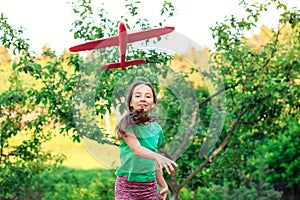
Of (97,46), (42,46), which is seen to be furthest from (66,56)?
(97,46)

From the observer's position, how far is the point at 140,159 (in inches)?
111

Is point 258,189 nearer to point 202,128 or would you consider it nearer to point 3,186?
point 202,128

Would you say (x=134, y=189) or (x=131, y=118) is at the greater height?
(x=131, y=118)

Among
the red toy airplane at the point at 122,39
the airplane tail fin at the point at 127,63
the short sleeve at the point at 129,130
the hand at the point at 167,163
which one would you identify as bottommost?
the hand at the point at 167,163

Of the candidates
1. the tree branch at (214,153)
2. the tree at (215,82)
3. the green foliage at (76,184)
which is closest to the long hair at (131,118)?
the tree at (215,82)

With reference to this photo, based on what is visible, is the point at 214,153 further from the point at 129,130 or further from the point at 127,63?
the point at 129,130

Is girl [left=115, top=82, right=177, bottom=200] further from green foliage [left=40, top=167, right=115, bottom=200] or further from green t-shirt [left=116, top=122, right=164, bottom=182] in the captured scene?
green foliage [left=40, top=167, right=115, bottom=200]

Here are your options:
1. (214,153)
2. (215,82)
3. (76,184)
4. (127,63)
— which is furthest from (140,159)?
(76,184)

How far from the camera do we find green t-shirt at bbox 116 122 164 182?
2815 mm

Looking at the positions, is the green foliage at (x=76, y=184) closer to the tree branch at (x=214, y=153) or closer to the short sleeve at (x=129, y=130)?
the tree branch at (x=214, y=153)

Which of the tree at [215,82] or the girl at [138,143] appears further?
the tree at [215,82]

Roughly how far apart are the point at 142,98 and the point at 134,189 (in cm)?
38

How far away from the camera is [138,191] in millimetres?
2889

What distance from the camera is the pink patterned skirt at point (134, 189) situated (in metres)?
2.89
